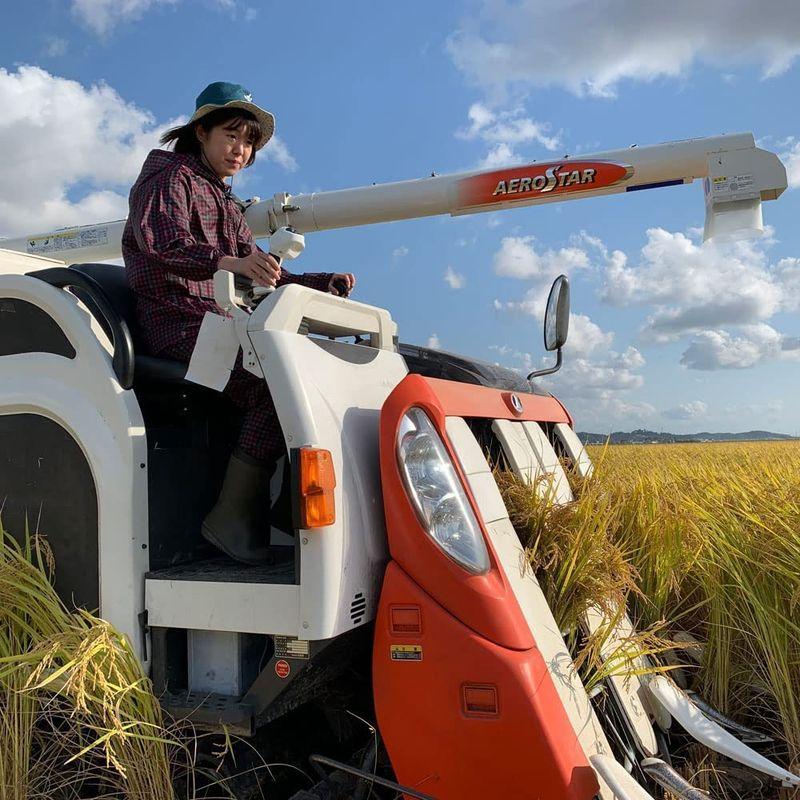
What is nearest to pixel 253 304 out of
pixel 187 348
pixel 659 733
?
pixel 187 348

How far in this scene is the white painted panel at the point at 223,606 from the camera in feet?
6.46

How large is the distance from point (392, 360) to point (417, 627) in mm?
1025

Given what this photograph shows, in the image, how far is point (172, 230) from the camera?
249cm

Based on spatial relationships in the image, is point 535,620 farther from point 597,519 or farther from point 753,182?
point 753,182

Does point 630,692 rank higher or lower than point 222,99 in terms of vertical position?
lower

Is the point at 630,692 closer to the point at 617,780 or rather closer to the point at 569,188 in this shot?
the point at 617,780

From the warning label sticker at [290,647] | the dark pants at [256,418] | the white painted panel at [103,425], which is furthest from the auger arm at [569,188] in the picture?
the warning label sticker at [290,647]

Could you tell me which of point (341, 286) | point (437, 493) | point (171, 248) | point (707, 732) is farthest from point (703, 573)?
point (171, 248)

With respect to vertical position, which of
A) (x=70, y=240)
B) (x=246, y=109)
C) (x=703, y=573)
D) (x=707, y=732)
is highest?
(x=70, y=240)

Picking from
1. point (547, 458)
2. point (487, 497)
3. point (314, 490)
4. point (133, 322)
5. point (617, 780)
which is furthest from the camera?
point (547, 458)

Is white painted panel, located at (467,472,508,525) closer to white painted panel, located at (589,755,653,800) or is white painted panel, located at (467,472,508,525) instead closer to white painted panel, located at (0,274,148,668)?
white painted panel, located at (589,755,653,800)

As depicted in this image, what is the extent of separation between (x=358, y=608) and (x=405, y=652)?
0.18 meters

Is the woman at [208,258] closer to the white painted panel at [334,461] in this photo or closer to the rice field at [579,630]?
the white painted panel at [334,461]

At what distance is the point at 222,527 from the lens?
2.36 meters
